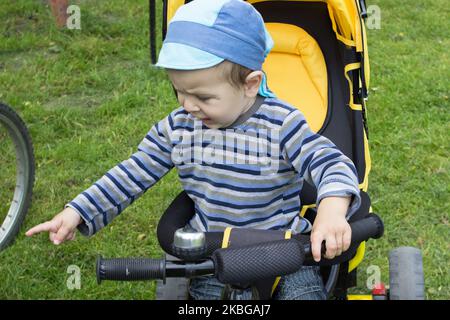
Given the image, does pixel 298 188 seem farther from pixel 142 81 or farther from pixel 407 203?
pixel 142 81

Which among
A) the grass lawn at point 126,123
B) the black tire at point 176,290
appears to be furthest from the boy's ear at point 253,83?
the grass lawn at point 126,123

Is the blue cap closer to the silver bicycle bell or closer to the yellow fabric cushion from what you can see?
the silver bicycle bell

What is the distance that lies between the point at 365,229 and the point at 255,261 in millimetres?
352

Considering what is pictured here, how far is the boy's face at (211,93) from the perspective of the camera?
6.02 feet

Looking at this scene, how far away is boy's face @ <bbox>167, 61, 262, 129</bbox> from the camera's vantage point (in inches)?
72.2

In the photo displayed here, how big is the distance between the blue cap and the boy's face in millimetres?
30

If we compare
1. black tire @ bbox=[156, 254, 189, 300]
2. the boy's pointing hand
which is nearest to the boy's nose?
the boy's pointing hand

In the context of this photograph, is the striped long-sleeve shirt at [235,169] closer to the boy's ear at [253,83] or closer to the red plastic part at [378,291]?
the boy's ear at [253,83]

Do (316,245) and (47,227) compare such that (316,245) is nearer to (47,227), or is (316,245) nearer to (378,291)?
(47,227)

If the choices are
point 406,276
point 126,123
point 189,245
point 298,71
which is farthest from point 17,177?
point 189,245

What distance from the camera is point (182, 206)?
2.26 metres
